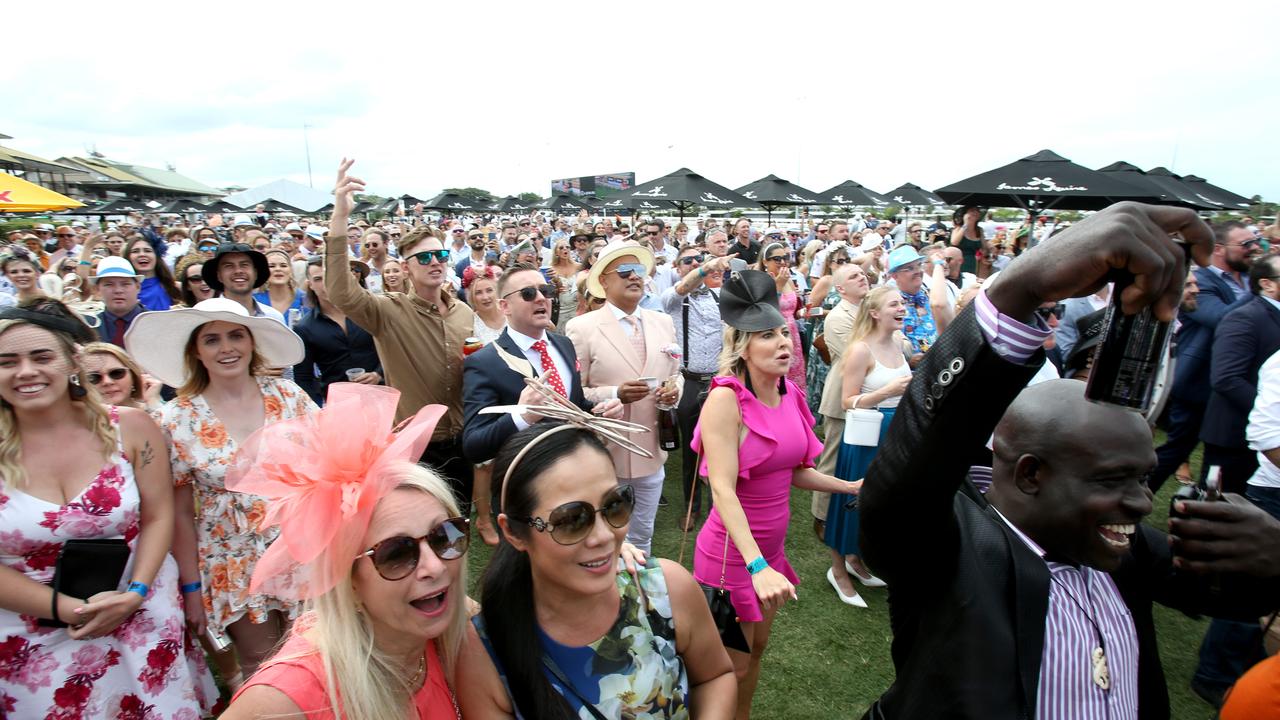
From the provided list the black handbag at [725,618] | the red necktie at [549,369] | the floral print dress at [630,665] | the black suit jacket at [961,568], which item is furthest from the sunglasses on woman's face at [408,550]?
the red necktie at [549,369]

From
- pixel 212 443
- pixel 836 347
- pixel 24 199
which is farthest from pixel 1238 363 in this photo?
pixel 24 199

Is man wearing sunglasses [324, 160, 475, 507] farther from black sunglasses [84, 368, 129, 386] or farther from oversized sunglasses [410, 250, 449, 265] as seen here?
black sunglasses [84, 368, 129, 386]

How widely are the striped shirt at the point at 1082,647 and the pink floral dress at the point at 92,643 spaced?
123 inches

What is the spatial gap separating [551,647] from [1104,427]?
1461mm

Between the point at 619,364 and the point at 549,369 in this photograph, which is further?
the point at 619,364

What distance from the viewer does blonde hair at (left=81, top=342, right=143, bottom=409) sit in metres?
3.26

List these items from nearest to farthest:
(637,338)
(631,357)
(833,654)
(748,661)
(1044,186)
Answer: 1. (748,661)
2. (833,654)
3. (631,357)
4. (637,338)
5. (1044,186)

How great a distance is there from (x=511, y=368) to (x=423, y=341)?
1513 millimetres

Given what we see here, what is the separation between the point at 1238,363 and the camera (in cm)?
434

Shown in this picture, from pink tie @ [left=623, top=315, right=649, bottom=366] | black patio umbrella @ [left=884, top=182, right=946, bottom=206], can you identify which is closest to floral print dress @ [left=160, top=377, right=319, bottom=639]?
pink tie @ [left=623, top=315, right=649, bottom=366]

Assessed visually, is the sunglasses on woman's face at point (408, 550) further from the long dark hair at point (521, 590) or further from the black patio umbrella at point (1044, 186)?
the black patio umbrella at point (1044, 186)

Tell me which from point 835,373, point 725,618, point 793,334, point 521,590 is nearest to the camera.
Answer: point 521,590

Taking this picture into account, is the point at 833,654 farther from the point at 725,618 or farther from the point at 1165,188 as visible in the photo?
the point at 1165,188

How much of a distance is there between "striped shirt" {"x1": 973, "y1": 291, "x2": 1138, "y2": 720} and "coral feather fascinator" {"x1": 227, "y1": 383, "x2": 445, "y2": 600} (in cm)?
157
